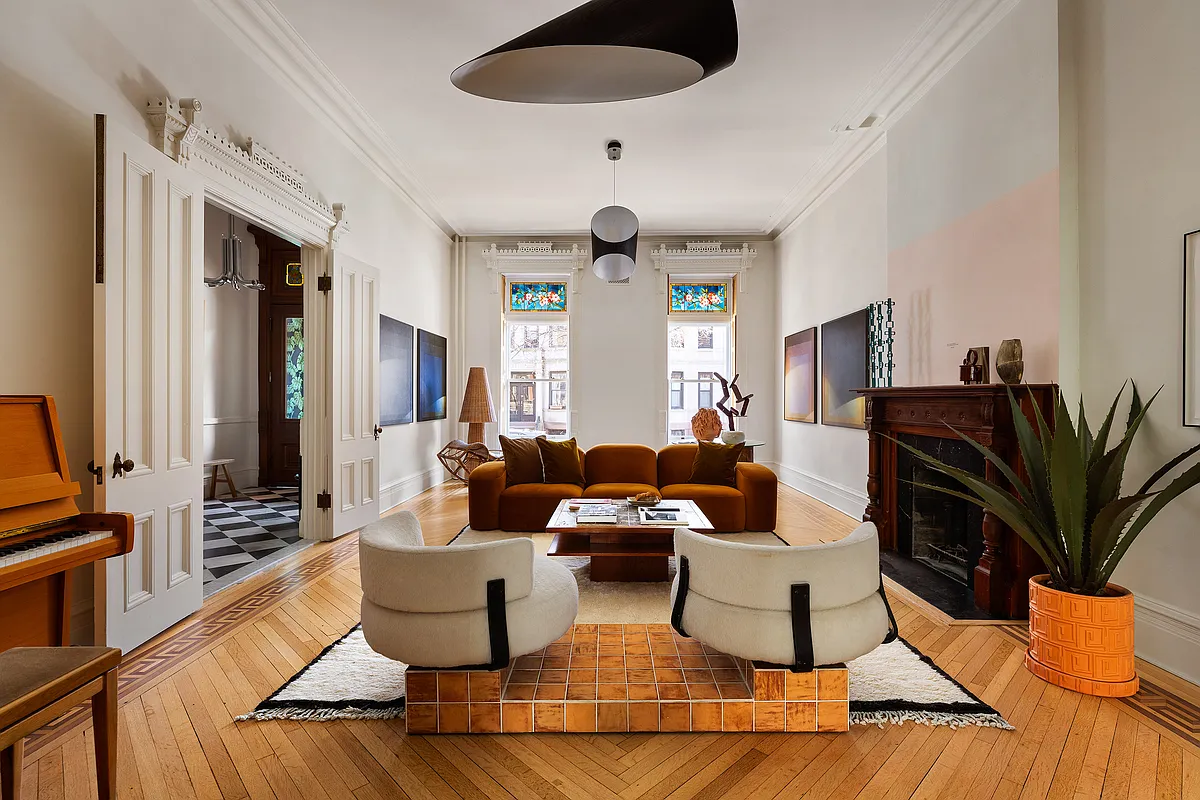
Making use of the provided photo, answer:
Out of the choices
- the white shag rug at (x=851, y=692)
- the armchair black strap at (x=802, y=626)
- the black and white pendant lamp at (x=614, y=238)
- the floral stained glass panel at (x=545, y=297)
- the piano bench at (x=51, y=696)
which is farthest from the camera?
the floral stained glass panel at (x=545, y=297)

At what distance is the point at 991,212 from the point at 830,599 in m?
2.69

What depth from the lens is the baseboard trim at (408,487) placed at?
5.93 meters

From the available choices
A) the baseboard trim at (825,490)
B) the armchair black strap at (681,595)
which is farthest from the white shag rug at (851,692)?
the baseboard trim at (825,490)

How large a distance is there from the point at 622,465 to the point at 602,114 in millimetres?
2841

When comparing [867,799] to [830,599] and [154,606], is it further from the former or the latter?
[154,606]

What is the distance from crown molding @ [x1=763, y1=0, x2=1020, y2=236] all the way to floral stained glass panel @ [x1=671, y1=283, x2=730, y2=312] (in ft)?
7.73

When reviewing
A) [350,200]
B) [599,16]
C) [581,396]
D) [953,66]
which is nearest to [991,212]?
[953,66]

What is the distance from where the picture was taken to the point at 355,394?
489cm

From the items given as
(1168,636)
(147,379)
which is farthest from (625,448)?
(1168,636)

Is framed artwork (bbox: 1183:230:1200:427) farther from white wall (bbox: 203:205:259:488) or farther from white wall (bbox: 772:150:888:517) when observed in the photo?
white wall (bbox: 203:205:259:488)

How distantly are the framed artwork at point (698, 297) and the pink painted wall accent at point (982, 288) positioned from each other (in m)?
3.97

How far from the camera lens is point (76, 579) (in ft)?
8.58

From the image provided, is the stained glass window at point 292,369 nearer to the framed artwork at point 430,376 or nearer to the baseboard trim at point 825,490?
the framed artwork at point 430,376

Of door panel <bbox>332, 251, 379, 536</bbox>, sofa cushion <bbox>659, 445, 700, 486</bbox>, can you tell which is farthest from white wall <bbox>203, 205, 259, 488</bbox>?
sofa cushion <bbox>659, 445, 700, 486</bbox>
